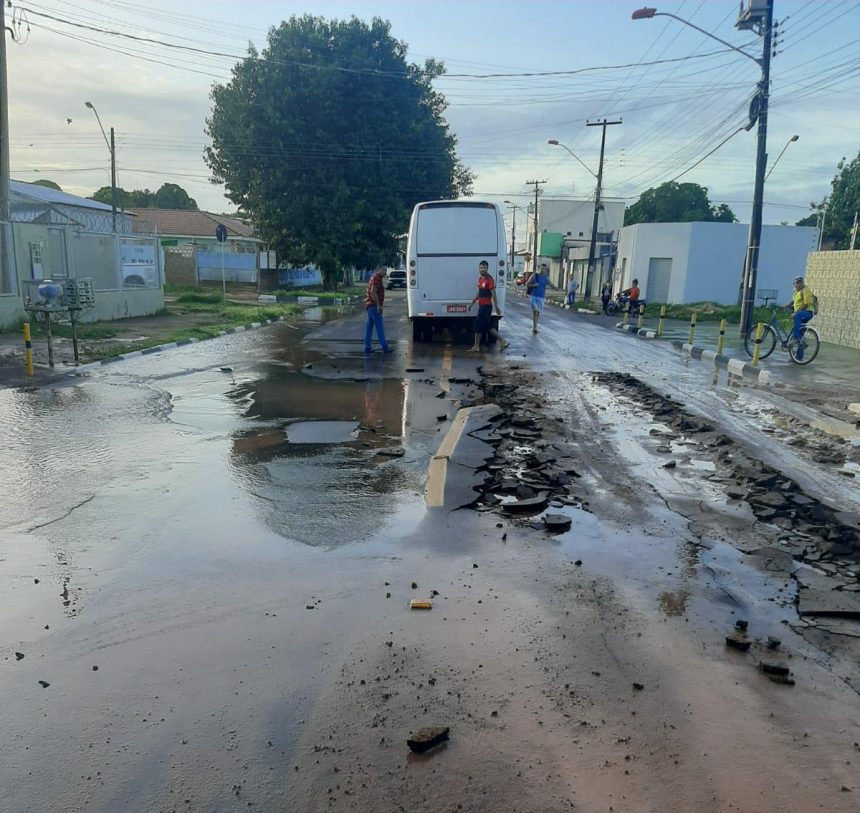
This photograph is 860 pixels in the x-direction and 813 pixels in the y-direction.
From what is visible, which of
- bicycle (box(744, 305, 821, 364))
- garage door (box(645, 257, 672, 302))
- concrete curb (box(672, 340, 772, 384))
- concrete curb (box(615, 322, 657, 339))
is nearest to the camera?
concrete curb (box(672, 340, 772, 384))

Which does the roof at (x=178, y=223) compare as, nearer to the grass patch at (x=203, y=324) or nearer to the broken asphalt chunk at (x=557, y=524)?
the grass patch at (x=203, y=324)

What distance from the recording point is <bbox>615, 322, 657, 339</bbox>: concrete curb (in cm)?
2284

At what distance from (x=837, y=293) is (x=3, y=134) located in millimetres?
23002

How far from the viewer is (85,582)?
446cm

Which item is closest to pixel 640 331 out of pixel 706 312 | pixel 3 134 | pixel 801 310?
pixel 801 310

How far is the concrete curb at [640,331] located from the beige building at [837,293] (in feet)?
16.0

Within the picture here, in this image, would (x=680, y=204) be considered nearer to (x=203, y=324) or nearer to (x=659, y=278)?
(x=659, y=278)

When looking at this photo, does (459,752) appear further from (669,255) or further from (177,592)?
(669,255)

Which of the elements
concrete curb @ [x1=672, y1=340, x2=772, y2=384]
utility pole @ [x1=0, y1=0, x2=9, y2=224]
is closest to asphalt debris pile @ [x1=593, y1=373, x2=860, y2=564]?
concrete curb @ [x1=672, y1=340, x2=772, y2=384]

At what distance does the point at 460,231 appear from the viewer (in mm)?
16781

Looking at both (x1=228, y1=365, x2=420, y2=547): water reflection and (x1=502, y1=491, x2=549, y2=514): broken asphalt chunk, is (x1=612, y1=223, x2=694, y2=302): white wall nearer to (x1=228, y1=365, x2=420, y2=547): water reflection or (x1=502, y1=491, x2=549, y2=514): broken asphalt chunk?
(x1=228, y1=365, x2=420, y2=547): water reflection

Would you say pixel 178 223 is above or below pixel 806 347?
above

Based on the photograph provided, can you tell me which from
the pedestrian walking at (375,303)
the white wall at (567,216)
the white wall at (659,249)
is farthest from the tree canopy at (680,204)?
the pedestrian walking at (375,303)

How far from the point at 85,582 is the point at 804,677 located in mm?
4119
